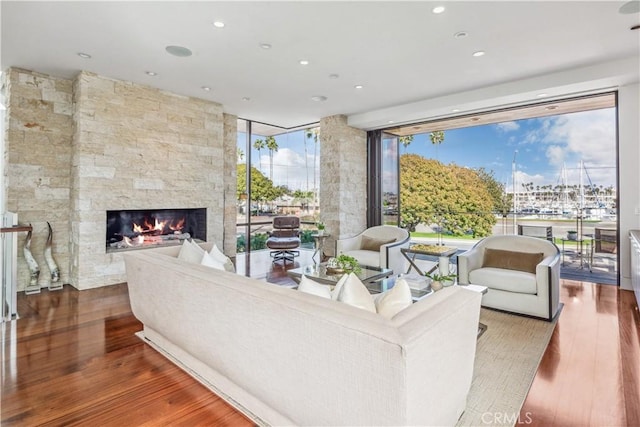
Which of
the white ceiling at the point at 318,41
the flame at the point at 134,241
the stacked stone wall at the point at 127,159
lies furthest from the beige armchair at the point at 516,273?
the flame at the point at 134,241

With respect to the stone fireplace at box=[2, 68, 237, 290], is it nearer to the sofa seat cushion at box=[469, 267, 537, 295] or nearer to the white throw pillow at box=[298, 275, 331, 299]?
the white throw pillow at box=[298, 275, 331, 299]

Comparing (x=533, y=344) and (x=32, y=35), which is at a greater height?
(x=32, y=35)

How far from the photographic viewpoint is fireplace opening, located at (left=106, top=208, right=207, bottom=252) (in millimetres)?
5074

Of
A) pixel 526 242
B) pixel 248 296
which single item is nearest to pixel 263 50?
pixel 248 296

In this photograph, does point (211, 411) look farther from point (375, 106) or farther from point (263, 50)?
point (375, 106)

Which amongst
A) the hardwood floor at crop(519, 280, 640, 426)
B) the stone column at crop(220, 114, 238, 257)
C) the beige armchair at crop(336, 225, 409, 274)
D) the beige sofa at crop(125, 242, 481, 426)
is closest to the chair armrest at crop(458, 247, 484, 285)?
the hardwood floor at crop(519, 280, 640, 426)

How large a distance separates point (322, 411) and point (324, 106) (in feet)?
18.0

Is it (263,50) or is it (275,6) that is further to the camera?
(263,50)

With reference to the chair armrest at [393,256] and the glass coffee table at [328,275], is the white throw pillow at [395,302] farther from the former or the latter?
the chair armrest at [393,256]

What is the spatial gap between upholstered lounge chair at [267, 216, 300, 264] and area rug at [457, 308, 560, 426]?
12.3ft

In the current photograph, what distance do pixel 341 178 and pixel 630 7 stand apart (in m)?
4.61

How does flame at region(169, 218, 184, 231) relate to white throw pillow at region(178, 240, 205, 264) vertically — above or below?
above

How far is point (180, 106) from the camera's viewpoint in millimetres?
5457

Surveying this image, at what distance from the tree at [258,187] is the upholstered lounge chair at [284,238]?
3.62 ft
